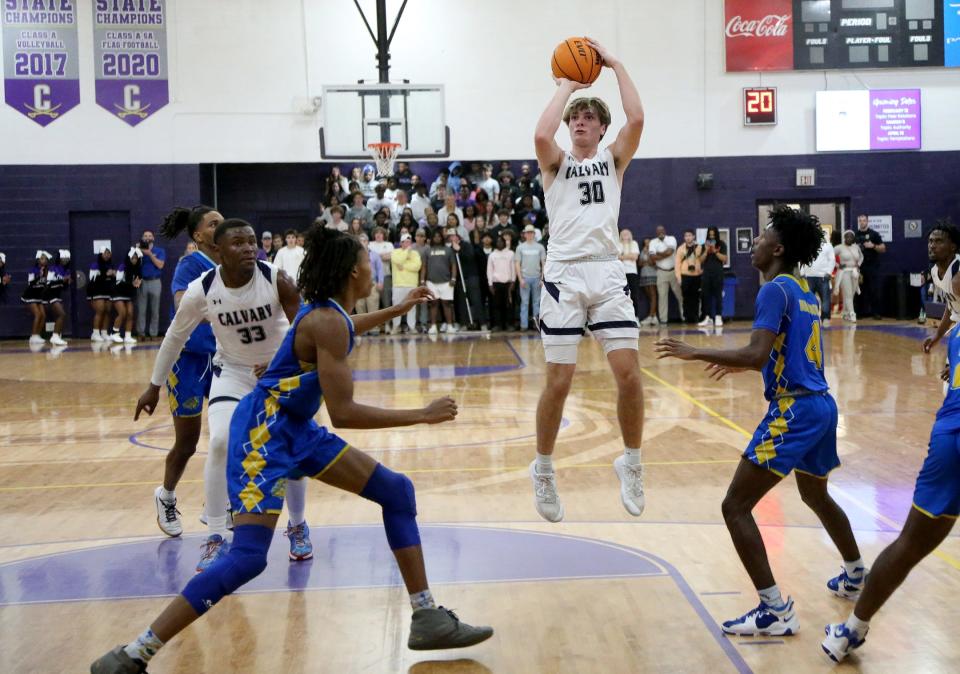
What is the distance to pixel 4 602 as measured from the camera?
471cm

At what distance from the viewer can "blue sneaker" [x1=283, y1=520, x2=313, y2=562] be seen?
17.5 ft

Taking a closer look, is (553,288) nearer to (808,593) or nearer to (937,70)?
(808,593)

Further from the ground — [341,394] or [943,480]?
[341,394]

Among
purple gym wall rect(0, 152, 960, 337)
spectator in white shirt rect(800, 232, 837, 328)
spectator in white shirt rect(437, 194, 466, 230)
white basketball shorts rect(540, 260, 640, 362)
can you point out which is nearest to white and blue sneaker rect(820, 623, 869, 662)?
white basketball shorts rect(540, 260, 640, 362)

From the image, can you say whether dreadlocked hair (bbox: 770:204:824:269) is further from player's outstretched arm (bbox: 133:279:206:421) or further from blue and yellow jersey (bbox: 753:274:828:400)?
player's outstretched arm (bbox: 133:279:206:421)

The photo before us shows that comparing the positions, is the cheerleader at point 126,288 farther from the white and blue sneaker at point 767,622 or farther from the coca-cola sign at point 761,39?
the white and blue sneaker at point 767,622

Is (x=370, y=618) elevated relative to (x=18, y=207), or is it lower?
lower

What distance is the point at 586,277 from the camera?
17.3 feet

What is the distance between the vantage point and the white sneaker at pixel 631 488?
17.1 ft

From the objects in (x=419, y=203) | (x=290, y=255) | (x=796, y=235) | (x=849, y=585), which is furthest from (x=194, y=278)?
(x=419, y=203)

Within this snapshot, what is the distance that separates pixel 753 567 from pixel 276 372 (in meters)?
2.01

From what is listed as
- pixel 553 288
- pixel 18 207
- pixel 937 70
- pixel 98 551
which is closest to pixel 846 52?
pixel 937 70

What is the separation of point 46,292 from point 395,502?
17509 millimetres

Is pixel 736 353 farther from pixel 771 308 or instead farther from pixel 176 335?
pixel 176 335
